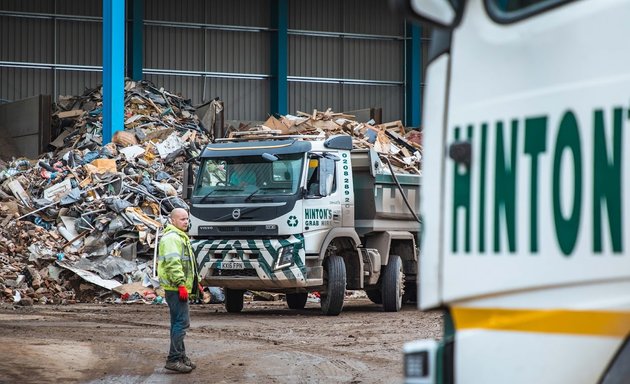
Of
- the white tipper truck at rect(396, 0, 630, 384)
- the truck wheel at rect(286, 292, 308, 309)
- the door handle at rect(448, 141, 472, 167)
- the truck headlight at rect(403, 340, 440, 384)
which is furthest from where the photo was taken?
the truck wheel at rect(286, 292, 308, 309)

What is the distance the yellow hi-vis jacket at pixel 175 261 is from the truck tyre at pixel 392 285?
8609 mm

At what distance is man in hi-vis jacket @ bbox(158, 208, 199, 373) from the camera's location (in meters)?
11.1

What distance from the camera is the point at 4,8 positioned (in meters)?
36.9

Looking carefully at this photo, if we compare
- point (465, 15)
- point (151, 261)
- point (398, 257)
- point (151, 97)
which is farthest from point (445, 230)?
point (151, 97)

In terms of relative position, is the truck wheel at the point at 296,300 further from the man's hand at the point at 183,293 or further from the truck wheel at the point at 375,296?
the man's hand at the point at 183,293

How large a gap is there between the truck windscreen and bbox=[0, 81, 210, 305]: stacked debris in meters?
4.50

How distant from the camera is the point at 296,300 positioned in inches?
816

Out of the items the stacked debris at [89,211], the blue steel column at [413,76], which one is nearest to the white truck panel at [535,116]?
the stacked debris at [89,211]

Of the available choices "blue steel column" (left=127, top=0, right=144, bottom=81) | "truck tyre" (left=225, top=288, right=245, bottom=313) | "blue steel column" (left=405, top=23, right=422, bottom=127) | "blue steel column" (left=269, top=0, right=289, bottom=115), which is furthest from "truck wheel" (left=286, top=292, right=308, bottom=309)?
"blue steel column" (left=405, top=23, right=422, bottom=127)

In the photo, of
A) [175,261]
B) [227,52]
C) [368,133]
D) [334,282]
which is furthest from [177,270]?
[227,52]

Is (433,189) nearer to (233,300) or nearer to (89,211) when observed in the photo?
(233,300)

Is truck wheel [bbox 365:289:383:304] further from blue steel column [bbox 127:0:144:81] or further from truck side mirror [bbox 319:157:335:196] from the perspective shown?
blue steel column [bbox 127:0:144:81]

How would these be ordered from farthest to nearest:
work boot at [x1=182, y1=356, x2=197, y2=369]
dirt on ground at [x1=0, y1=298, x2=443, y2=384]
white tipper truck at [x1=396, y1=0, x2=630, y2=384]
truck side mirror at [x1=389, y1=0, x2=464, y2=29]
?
work boot at [x1=182, y1=356, x2=197, y2=369] < dirt on ground at [x1=0, y1=298, x2=443, y2=384] < truck side mirror at [x1=389, y1=0, x2=464, y2=29] < white tipper truck at [x1=396, y1=0, x2=630, y2=384]

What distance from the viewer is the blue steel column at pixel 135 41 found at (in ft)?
123
